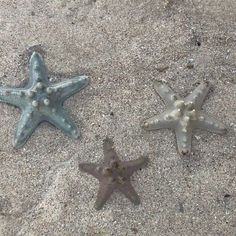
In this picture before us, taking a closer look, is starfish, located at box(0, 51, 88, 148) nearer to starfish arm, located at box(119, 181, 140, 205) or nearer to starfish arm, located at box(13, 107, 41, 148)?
starfish arm, located at box(13, 107, 41, 148)

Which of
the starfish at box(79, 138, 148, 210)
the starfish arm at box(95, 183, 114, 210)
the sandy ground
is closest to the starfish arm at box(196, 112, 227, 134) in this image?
the sandy ground

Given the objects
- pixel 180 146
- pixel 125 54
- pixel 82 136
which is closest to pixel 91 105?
pixel 82 136

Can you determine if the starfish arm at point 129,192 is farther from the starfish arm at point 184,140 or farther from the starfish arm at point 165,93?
the starfish arm at point 165,93

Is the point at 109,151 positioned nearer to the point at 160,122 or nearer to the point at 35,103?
the point at 160,122

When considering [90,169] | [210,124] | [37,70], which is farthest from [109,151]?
[37,70]

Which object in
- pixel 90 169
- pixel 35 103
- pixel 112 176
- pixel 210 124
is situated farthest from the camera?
pixel 210 124

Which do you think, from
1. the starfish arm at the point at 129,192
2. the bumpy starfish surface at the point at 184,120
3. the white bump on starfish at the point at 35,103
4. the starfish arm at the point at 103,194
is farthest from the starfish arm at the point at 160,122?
the white bump on starfish at the point at 35,103

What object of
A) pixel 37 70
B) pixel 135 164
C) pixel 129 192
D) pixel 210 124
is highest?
pixel 37 70

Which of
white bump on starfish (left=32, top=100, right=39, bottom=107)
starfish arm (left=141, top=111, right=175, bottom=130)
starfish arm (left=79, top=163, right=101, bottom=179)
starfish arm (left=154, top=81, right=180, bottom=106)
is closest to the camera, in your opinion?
starfish arm (left=79, top=163, right=101, bottom=179)
